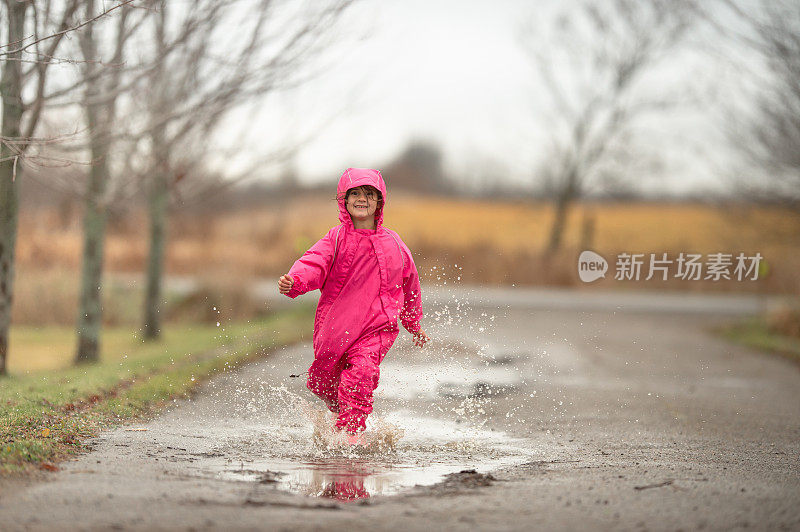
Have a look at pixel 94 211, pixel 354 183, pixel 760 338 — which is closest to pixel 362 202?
pixel 354 183

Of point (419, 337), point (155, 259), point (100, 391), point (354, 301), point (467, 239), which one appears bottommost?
point (100, 391)

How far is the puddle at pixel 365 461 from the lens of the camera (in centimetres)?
502

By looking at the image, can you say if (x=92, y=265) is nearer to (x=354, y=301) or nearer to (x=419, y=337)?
(x=419, y=337)

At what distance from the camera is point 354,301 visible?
254 inches

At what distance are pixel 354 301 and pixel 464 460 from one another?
1.27m

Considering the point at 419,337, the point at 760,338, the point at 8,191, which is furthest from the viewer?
the point at 760,338

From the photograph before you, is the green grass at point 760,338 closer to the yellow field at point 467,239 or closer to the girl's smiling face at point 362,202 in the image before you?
the yellow field at point 467,239

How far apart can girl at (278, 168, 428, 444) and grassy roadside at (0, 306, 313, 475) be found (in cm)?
159

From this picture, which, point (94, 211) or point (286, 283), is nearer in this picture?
point (286, 283)

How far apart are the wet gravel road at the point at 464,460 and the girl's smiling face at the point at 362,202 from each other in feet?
4.68

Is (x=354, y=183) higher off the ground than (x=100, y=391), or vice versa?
(x=354, y=183)

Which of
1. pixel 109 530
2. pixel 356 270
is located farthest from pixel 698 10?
pixel 109 530

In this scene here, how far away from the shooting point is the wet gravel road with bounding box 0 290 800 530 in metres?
4.30

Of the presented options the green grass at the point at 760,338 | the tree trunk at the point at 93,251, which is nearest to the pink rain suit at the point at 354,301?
the tree trunk at the point at 93,251
